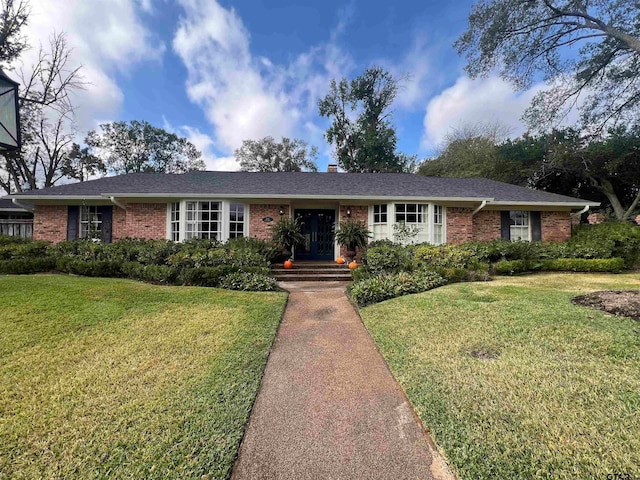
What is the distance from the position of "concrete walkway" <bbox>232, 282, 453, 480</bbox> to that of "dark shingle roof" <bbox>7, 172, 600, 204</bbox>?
7.57 m

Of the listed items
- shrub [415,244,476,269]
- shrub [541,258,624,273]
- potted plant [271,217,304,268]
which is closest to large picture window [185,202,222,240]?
potted plant [271,217,304,268]

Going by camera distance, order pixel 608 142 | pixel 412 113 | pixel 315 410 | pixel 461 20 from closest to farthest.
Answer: pixel 315 410, pixel 461 20, pixel 608 142, pixel 412 113

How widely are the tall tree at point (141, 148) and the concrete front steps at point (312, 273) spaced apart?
28084 millimetres

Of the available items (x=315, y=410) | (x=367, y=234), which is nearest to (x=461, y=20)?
(x=367, y=234)

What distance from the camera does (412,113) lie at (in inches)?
682

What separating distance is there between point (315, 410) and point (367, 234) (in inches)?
→ 328

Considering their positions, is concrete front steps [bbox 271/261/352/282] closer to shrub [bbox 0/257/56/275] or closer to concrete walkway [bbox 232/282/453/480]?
concrete walkway [bbox 232/282/453/480]

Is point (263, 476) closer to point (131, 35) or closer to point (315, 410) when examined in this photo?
point (315, 410)

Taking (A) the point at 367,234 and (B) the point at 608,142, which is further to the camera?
(B) the point at 608,142

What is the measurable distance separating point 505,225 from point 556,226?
2140 millimetres

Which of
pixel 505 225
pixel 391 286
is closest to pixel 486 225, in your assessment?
pixel 505 225

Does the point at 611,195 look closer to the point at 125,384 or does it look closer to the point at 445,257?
the point at 445,257

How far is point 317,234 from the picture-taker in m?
11.5

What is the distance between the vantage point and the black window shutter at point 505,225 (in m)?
11.6
